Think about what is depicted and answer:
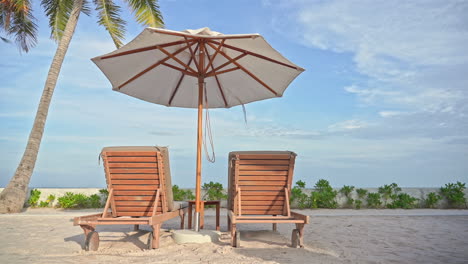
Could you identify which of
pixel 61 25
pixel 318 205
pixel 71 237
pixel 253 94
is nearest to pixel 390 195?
pixel 318 205

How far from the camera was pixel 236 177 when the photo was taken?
16.0 ft

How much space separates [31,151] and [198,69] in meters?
7.80

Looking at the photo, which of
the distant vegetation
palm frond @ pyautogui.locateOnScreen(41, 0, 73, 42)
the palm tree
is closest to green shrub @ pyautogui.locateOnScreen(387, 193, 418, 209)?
the distant vegetation

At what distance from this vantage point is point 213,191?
32.5 ft

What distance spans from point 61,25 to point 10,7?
259cm

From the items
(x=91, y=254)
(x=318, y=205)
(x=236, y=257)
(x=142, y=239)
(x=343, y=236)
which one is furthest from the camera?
(x=318, y=205)

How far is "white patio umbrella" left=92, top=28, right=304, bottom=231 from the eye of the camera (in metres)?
4.62

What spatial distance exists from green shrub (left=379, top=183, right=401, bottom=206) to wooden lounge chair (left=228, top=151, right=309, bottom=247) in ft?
21.8

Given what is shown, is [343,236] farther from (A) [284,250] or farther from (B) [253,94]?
(B) [253,94]

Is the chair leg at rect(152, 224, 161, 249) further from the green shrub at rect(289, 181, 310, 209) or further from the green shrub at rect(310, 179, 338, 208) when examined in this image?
the green shrub at rect(310, 179, 338, 208)

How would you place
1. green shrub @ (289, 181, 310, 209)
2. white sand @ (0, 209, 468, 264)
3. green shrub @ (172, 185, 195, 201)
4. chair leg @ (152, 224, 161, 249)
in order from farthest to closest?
1. green shrub @ (289, 181, 310, 209)
2. green shrub @ (172, 185, 195, 201)
3. chair leg @ (152, 224, 161, 249)
4. white sand @ (0, 209, 468, 264)

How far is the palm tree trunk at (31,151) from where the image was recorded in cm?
985

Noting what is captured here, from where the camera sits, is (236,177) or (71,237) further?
(71,237)

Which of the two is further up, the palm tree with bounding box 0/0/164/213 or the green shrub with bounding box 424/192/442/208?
the palm tree with bounding box 0/0/164/213
